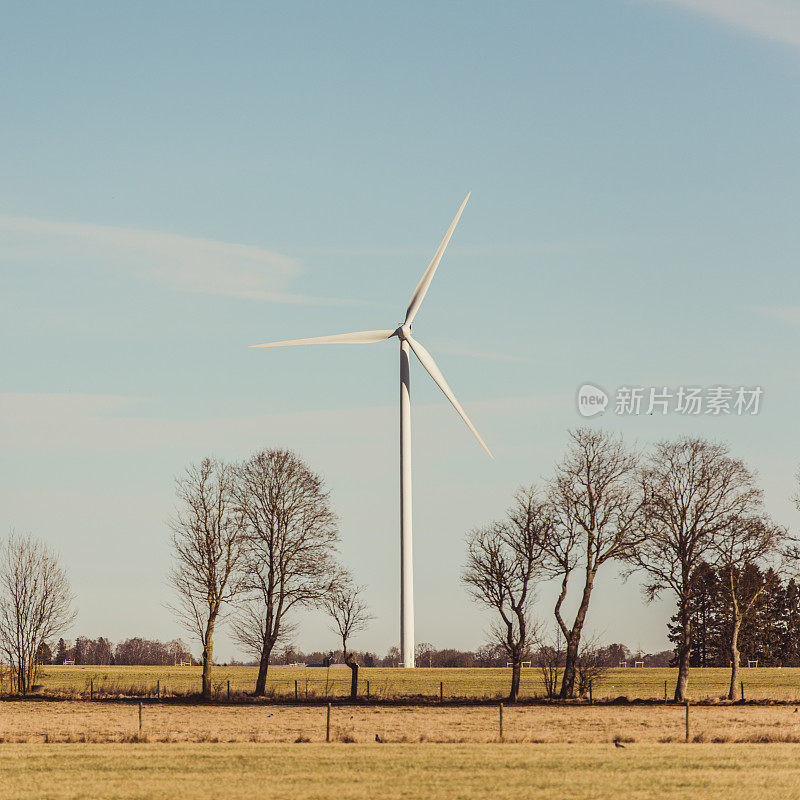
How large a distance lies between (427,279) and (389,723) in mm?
31845

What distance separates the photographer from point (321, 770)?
1238 inches

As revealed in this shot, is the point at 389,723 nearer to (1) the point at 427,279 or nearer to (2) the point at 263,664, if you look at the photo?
(2) the point at 263,664

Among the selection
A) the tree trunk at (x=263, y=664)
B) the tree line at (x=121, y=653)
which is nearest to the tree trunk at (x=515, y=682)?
the tree trunk at (x=263, y=664)

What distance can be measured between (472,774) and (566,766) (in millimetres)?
3299

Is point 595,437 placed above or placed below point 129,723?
above

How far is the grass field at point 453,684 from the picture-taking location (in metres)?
71.1

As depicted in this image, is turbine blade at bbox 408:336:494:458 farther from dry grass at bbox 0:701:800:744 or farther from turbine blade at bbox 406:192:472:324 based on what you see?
dry grass at bbox 0:701:800:744

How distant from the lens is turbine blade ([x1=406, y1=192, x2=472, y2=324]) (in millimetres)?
71188

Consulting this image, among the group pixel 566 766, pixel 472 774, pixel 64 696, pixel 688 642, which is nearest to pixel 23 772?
pixel 472 774

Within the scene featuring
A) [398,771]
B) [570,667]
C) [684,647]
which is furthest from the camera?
[570,667]

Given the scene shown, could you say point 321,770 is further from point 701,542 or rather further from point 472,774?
point 701,542

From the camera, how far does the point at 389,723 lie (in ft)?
157

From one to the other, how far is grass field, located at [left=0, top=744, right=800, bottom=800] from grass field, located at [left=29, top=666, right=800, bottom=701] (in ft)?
97.5

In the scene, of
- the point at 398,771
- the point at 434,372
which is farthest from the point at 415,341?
the point at 398,771
